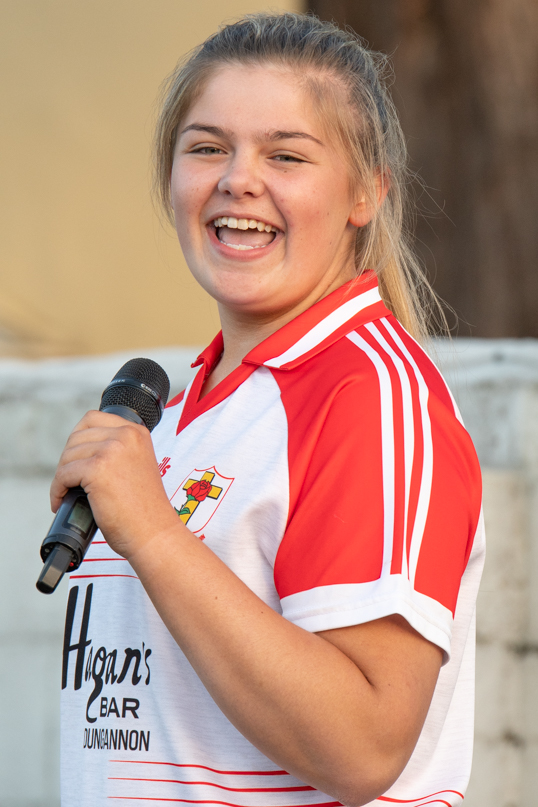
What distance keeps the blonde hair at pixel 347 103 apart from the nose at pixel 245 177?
120mm

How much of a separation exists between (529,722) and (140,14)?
3.85m

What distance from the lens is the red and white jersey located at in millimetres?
878

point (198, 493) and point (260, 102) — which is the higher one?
point (260, 102)

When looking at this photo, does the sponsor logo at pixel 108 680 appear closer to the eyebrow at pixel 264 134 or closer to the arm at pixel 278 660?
the arm at pixel 278 660

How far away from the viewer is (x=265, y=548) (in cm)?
96

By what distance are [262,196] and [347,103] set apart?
0.19 m

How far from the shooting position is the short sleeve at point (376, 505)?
2.83 feet

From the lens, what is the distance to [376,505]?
88cm

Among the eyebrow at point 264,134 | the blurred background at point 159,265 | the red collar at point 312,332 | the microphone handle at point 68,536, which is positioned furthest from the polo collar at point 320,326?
the blurred background at point 159,265

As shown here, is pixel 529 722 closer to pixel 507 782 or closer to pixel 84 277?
pixel 507 782

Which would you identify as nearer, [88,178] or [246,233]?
[246,233]

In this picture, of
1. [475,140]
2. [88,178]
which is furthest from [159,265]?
[475,140]

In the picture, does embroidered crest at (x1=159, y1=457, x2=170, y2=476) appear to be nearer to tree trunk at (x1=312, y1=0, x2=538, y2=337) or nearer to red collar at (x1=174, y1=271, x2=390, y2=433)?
red collar at (x1=174, y1=271, x2=390, y2=433)

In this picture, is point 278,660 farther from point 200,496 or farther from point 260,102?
point 260,102
